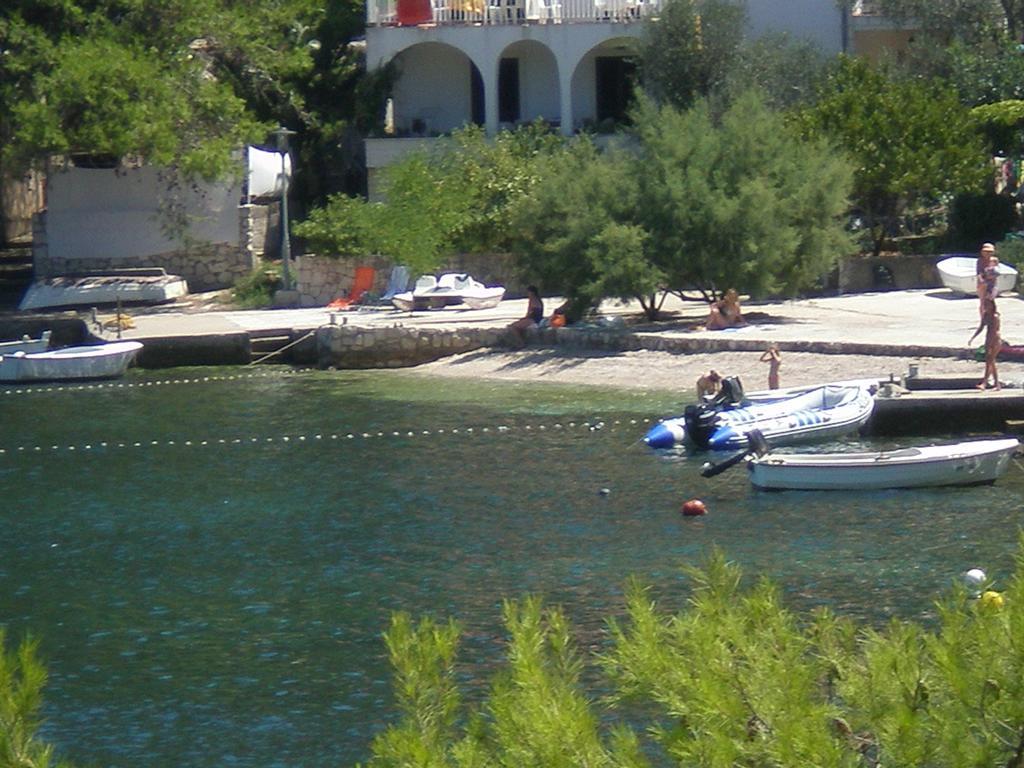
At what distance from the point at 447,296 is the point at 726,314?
291 inches

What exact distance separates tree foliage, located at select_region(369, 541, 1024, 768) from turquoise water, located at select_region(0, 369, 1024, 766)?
641cm

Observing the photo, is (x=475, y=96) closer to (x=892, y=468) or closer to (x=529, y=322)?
(x=529, y=322)

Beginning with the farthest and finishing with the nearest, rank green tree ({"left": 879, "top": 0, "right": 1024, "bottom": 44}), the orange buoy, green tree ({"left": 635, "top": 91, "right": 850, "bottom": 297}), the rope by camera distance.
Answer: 1. green tree ({"left": 879, "top": 0, "right": 1024, "bottom": 44})
2. the rope
3. green tree ({"left": 635, "top": 91, "right": 850, "bottom": 297})
4. the orange buoy

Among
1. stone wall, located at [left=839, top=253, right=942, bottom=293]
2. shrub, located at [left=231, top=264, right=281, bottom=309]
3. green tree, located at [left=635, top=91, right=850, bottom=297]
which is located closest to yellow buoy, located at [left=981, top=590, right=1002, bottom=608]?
green tree, located at [left=635, top=91, right=850, bottom=297]

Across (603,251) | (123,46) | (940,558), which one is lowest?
(940,558)

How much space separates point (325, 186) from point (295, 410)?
16.3m

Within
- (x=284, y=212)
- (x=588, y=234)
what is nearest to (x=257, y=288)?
(x=284, y=212)

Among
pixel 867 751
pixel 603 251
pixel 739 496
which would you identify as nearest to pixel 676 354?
pixel 603 251

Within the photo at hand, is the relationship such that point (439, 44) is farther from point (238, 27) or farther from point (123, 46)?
point (123, 46)

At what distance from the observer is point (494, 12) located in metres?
41.4

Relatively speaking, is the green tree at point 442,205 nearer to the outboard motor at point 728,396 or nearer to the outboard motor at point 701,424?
the outboard motor at point 728,396

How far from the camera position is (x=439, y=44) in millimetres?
42625

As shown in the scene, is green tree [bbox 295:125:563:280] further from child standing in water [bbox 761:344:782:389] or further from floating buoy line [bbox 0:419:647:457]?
child standing in water [bbox 761:344:782:389]

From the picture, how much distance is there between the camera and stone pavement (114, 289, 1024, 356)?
2819cm
